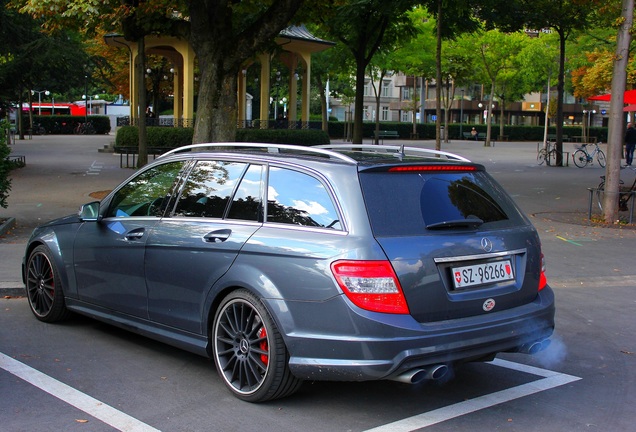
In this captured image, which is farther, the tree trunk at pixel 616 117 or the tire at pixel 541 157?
the tire at pixel 541 157

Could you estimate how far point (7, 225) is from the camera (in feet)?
38.1

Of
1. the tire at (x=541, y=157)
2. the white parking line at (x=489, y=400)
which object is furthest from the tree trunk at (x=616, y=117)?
the tire at (x=541, y=157)

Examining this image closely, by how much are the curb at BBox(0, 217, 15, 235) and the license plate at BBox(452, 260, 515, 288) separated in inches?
347

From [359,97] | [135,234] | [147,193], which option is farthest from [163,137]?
[135,234]

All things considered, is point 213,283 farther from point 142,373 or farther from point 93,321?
point 93,321

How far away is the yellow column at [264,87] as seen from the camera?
112 ft

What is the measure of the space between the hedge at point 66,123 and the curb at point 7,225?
52722 mm

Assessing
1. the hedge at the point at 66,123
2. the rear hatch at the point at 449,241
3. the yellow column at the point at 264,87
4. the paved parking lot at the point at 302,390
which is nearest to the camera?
the rear hatch at the point at 449,241

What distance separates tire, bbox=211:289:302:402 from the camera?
15.0 feet

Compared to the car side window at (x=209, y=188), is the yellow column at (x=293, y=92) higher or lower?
higher

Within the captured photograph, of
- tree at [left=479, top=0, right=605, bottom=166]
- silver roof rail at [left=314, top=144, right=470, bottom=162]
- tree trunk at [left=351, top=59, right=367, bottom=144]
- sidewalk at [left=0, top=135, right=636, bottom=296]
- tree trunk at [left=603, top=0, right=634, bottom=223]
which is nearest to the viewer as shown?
silver roof rail at [left=314, top=144, right=470, bottom=162]

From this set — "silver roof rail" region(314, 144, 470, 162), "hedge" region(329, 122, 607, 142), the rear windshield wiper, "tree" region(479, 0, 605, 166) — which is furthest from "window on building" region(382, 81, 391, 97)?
the rear windshield wiper

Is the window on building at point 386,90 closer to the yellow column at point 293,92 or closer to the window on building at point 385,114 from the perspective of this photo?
the window on building at point 385,114

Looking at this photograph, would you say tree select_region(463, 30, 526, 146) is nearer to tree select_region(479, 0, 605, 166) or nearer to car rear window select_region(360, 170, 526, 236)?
tree select_region(479, 0, 605, 166)
